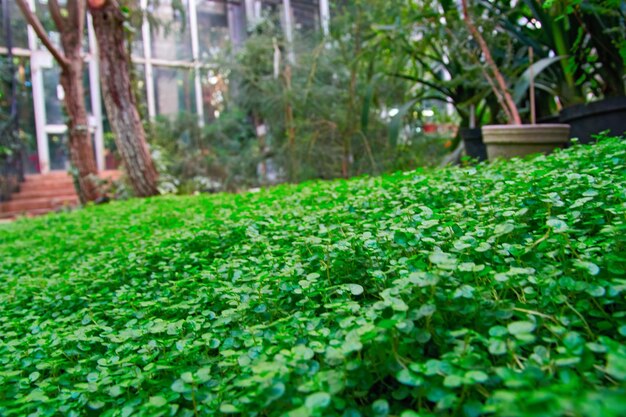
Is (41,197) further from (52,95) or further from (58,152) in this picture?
(52,95)

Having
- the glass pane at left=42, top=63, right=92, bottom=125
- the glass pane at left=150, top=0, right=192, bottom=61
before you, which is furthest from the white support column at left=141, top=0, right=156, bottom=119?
the glass pane at left=42, top=63, right=92, bottom=125

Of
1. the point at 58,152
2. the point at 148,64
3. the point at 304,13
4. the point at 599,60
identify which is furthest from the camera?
the point at 304,13

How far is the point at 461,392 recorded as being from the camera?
2.85 feet

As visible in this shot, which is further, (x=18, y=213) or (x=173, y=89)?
(x=173, y=89)

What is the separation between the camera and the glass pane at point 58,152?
1281 cm

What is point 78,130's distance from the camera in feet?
28.0

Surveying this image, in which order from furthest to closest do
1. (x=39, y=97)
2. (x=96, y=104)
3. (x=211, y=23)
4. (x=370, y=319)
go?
1. (x=211, y=23)
2. (x=96, y=104)
3. (x=39, y=97)
4. (x=370, y=319)

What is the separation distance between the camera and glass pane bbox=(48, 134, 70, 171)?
42.0ft

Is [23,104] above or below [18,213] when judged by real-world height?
above

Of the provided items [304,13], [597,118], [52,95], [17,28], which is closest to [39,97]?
[52,95]

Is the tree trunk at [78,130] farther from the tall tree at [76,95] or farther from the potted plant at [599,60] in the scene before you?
the potted plant at [599,60]

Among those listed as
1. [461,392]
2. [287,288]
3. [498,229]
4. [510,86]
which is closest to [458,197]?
[498,229]

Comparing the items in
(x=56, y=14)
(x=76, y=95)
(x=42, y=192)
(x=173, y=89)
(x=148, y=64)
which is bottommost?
(x=42, y=192)

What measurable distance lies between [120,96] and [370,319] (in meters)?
7.25
